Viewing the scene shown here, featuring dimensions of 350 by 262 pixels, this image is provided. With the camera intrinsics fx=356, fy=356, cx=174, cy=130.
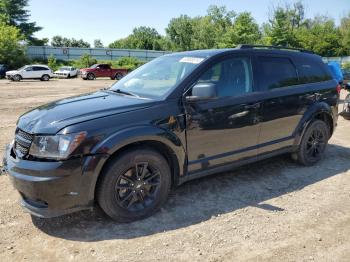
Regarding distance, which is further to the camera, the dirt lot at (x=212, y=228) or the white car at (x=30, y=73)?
the white car at (x=30, y=73)

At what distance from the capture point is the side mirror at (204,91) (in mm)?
3926

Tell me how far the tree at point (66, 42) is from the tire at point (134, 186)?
105067 mm

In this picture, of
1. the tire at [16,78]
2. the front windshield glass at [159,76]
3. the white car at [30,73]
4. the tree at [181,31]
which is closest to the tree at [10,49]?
the white car at [30,73]

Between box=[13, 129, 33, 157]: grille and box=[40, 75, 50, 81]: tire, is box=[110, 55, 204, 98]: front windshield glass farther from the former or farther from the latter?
box=[40, 75, 50, 81]: tire

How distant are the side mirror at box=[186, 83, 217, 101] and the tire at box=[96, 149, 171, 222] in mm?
787

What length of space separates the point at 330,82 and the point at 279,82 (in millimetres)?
1390

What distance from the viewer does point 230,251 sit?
3.35m

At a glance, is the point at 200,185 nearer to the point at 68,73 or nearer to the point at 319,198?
the point at 319,198

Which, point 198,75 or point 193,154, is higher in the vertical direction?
point 198,75

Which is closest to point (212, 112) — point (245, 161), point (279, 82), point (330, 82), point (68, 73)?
point (245, 161)

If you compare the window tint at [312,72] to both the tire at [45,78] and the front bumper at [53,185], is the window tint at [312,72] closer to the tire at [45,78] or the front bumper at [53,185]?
the front bumper at [53,185]

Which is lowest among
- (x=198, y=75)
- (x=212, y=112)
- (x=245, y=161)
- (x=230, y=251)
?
(x=230, y=251)

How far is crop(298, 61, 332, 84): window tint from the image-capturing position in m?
5.47

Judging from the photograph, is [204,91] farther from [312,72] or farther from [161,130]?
[312,72]
